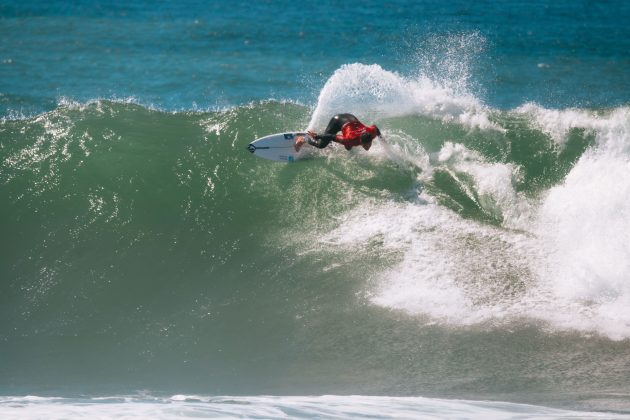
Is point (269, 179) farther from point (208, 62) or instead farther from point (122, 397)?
point (208, 62)

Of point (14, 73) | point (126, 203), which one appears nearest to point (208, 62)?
point (14, 73)

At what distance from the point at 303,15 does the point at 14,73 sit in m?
8.85

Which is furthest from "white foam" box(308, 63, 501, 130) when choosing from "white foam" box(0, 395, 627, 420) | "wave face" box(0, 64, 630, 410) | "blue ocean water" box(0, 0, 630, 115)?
"white foam" box(0, 395, 627, 420)

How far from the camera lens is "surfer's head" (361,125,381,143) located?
40.2 ft

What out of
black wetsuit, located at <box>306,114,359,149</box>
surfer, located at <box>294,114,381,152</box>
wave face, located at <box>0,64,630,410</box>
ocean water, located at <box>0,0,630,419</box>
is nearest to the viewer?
ocean water, located at <box>0,0,630,419</box>

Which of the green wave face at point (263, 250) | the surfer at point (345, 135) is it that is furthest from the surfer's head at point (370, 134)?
the green wave face at point (263, 250)

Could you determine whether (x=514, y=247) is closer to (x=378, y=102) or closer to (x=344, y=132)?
(x=344, y=132)

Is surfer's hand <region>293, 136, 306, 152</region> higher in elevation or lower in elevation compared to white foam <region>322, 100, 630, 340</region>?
higher

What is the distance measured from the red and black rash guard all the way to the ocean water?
36 centimetres

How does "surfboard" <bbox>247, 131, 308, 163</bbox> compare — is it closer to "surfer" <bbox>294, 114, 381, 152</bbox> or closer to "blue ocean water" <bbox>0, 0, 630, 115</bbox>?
"surfer" <bbox>294, 114, 381, 152</bbox>

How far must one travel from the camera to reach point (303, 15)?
23.7 meters

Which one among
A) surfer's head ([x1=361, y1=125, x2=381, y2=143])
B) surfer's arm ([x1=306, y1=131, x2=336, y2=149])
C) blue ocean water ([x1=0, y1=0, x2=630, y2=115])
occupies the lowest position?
surfer's head ([x1=361, y1=125, x2=381, y2=143])

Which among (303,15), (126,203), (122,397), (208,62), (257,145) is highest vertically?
(303,15)

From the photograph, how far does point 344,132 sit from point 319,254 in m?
2.29
